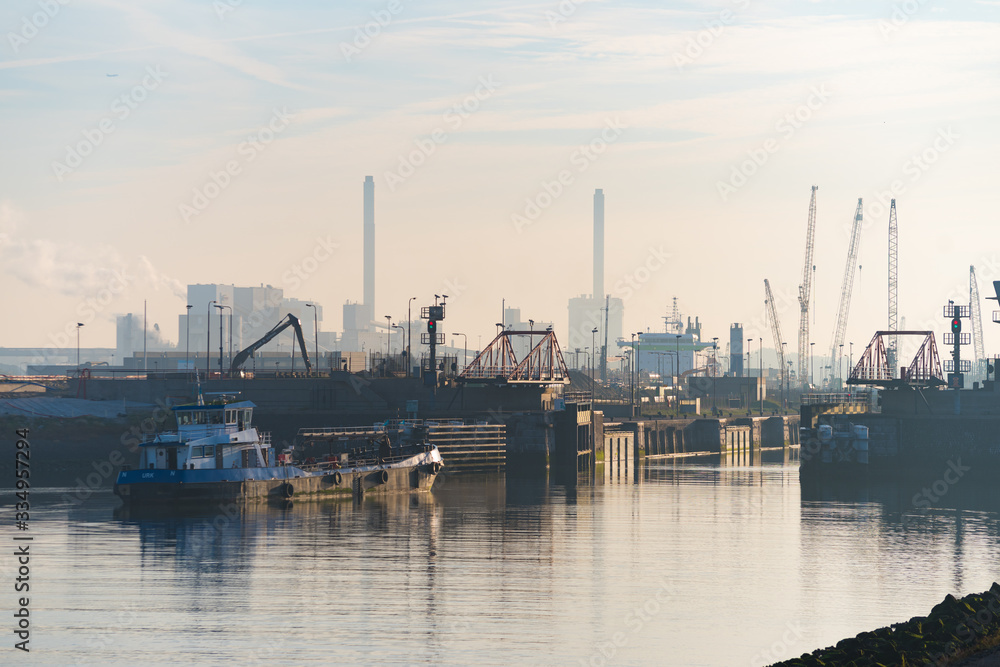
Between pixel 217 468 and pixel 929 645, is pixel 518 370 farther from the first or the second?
pixel 929 645

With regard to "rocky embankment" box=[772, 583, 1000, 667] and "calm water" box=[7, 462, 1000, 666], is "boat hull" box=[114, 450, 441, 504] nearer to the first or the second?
"calm water" box=[7, 462, 1000, 666]

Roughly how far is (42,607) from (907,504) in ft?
221

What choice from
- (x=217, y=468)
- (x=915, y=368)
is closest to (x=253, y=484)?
(x=217, y=468)

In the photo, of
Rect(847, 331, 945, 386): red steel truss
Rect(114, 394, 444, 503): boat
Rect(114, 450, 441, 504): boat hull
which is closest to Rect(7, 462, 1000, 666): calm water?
Rect(114, 450, 441, 504): boat hull

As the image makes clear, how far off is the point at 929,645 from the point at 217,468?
54.6 metres

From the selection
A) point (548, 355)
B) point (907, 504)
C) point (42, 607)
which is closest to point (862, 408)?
point (548, 355)

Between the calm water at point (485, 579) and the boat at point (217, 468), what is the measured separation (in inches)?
87.5

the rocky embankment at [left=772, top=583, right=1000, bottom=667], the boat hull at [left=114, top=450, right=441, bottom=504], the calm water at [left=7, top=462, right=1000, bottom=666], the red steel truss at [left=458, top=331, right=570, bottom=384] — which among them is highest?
the red steel truss at [left=458, top=331, right=570, bottom=384]

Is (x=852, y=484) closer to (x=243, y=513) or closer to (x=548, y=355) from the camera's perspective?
(x=548, y=355)

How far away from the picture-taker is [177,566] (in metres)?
57.0

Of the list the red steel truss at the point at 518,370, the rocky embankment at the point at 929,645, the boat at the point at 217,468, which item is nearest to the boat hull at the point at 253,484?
the boat at the point at 217,468

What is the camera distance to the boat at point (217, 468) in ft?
257

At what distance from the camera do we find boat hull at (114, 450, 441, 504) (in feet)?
257

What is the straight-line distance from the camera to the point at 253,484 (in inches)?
3196
